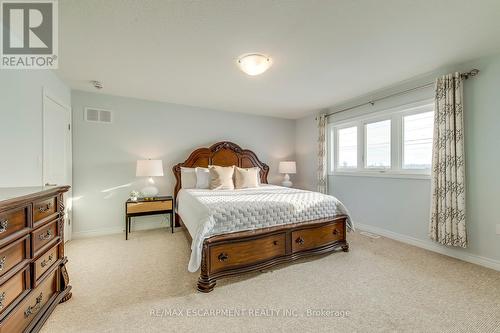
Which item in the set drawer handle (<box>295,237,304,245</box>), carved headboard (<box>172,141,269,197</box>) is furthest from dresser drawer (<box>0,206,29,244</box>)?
carved headboard (<box>172,141,269,197</box>)

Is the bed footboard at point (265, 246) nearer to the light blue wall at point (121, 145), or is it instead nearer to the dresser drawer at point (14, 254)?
the dresser drawer at point (14, 254)

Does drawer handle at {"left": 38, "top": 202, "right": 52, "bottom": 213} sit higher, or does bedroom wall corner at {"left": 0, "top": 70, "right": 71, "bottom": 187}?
bedroom wall corner at {"left": 0, "top": 70, "right": 71, "bottom": 187}

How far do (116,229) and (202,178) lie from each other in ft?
5.55

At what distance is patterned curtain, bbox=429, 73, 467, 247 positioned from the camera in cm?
257

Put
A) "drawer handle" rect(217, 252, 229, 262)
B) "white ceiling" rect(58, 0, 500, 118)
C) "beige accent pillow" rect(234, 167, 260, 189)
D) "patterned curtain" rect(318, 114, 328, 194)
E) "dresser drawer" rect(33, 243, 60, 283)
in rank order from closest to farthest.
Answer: "dresser drawer" rect(33, 243, 60, 283) → "white ceiling" rect(58, 0, 500, 118) → "drawer handle" rect(217, 252, 229, 262) → "beige accent pillow" rect(234, 167, 260, 189) → "patterned curtain" rect(318, 114, 328, 194)

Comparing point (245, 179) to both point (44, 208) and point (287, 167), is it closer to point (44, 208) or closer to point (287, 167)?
point (287, 167)

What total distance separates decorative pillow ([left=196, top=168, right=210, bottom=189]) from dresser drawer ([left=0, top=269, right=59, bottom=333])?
2319 mm

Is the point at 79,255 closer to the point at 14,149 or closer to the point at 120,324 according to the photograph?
the point at 14,149

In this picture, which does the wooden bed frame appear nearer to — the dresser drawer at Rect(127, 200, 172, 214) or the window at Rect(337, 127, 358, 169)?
the window at Rect(337, 127, 358, 169)

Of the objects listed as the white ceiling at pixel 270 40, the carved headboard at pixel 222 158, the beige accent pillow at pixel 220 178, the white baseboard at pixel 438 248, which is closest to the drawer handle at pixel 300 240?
the beige accent pillow at pixel 220 178

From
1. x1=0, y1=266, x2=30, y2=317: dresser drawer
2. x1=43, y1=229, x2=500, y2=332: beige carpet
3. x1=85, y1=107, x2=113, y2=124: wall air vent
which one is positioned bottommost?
x1=43, y1=229, x2=500, y2=332: beige carpet

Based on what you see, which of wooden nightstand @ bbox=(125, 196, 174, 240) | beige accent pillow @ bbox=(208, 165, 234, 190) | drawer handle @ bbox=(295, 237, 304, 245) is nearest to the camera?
drawer handle @ bbox=(295, 237, 304, 245)

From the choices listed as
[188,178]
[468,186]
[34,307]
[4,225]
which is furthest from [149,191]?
[468,186]

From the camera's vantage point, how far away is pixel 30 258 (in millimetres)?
1402
